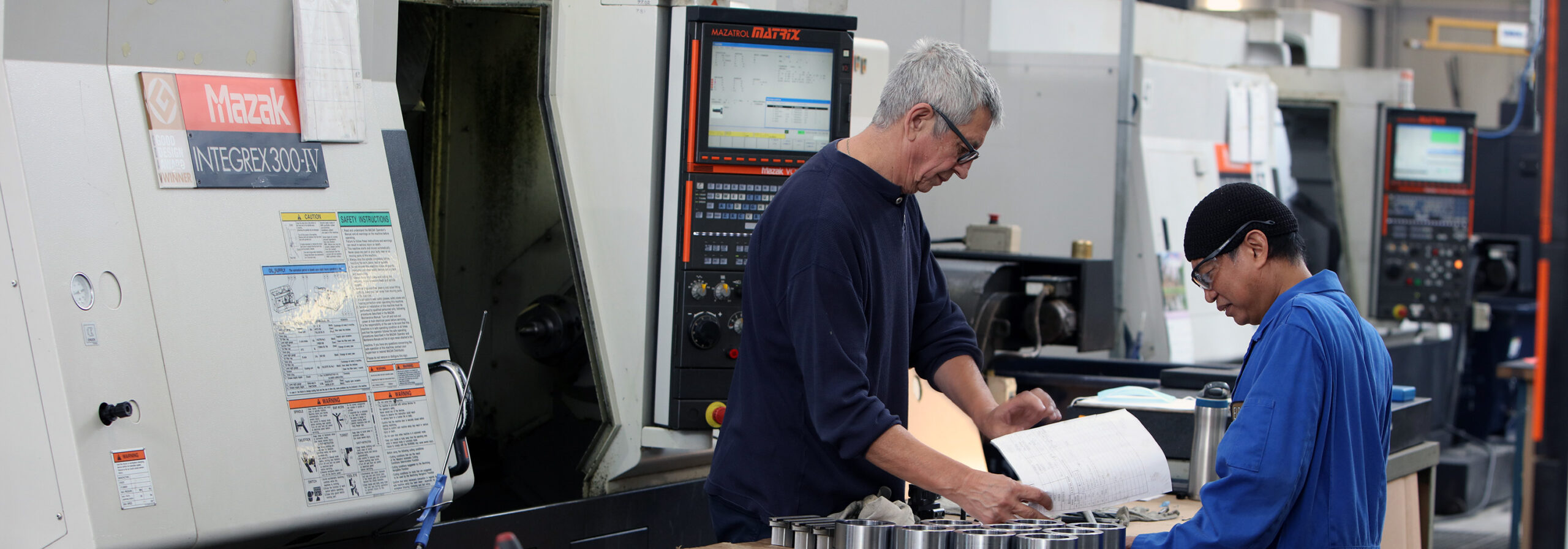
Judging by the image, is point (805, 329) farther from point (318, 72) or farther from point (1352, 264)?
point (1352, 264)

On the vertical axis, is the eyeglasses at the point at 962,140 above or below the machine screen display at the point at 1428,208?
above

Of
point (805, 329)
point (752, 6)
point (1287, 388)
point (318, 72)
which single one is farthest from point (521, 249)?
point (1287, 388)

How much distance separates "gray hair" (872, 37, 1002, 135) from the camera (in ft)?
6.73

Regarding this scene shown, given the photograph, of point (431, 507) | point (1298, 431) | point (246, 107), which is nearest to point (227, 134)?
point (246, 107)

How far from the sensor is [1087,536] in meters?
1.90

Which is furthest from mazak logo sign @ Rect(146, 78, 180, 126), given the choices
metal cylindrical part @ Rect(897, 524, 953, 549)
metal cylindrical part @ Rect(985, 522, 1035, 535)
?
metal cylindrical part @ Rect(985, 522, 1035, 535)

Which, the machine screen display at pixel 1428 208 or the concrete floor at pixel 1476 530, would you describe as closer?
the concrete floor at pixel 1476 530

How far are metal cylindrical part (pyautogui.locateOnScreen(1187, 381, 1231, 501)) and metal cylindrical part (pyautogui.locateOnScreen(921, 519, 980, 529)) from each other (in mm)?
717

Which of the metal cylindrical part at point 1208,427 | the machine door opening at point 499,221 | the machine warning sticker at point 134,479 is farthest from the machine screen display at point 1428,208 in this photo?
the machine warning sticker at point 134,479

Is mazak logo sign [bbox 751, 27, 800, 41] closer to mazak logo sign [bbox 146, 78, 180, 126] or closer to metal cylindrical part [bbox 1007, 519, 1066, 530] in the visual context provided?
mazak logo sign [bbox 146, 78, 180, 126]

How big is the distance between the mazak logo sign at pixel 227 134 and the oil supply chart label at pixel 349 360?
9 centimetres

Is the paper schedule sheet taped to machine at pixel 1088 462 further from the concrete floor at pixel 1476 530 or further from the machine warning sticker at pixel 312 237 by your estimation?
the concrete floor at pixel 1476 530

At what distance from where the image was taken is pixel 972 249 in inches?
160

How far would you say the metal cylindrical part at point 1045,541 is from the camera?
183cm
